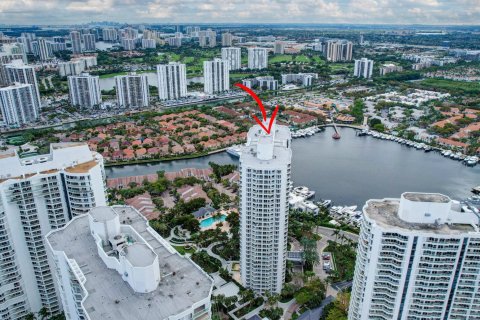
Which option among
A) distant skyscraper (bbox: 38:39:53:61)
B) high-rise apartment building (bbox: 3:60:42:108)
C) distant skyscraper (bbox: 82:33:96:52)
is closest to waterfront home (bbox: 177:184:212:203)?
high-rise apartment building (bbox: 3:60:42:108)

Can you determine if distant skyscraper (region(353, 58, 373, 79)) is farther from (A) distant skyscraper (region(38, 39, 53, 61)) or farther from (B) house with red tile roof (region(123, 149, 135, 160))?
(A) distant skyscraper (region(38, 39, 53, 61))

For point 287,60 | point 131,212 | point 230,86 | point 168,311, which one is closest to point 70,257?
point 131,212

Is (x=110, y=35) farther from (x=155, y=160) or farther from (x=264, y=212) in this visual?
(x=264, y=212)

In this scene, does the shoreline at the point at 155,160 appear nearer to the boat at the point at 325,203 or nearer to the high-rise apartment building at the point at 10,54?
the boat at the point at 325,203

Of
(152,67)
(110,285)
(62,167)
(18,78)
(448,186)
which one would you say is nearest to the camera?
(110,285)

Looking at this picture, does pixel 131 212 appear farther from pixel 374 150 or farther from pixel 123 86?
pixel 123 86
